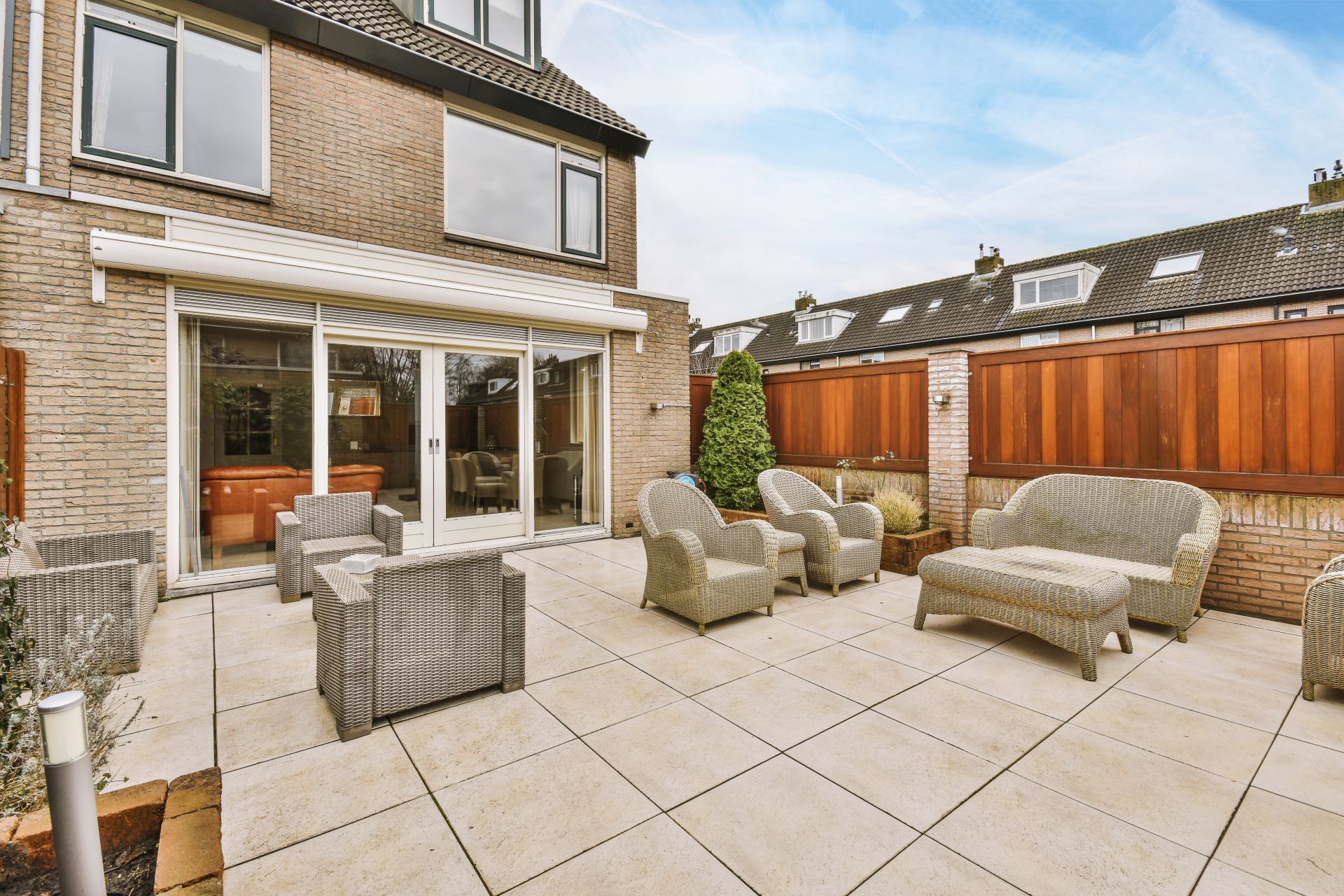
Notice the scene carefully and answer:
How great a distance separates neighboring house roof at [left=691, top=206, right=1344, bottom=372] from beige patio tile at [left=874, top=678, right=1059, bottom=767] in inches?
578

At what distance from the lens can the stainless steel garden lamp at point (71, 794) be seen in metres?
0.94

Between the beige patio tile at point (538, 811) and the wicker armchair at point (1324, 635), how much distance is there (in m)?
3.44

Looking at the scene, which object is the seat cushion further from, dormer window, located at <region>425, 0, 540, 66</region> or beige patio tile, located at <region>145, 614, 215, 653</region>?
dormer window, located at <region>425, 0, 540, 66</region>

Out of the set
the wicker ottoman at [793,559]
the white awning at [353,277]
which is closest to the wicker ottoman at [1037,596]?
the wicker ottoman at [793,559]

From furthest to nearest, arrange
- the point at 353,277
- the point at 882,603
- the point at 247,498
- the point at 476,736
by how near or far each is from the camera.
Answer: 1. the point at 353,277
2. the point at 247,498
3. the point at 882,603
4. the point at 476,736

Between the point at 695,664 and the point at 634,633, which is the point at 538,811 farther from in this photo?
the point at 634,633

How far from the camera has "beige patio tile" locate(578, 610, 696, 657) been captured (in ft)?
12.2

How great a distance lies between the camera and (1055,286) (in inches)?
620

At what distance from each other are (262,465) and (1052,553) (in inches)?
268

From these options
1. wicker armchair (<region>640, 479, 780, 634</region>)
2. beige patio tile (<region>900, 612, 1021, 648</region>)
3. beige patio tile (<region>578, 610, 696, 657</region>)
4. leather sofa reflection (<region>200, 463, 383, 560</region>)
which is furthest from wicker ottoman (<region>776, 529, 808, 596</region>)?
leather sofa reflection (<region>200, 463, 383, 560</region>)

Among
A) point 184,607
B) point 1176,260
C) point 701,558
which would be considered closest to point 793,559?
point 701,558

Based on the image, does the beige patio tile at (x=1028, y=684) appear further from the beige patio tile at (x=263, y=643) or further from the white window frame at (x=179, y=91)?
the white window frame at (x=179, y=91)

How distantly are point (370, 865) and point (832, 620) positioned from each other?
3.24 meters

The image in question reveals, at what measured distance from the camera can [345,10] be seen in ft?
19.5
